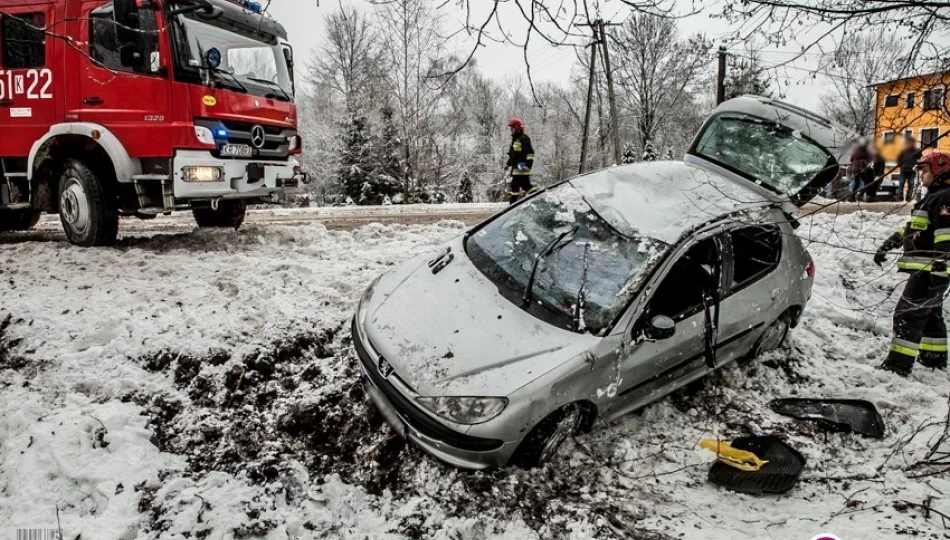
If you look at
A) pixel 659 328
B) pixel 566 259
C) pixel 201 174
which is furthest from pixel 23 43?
pixel 659 328

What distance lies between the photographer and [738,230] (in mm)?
4160

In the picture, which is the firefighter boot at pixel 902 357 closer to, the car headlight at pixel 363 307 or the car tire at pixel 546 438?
the car tire at pixel 546 438

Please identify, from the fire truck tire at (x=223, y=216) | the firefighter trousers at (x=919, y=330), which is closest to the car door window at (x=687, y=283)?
the firefighter trousers at (x=919, y=330)

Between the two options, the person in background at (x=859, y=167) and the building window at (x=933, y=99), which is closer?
the person in background at (x=859, y=167)

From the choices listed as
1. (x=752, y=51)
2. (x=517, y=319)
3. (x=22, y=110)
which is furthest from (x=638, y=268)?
(x=22, y=110)

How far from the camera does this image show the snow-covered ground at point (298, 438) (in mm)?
2904

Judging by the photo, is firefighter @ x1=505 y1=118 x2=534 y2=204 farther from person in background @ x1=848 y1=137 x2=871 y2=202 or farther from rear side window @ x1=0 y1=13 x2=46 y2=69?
person in background @ x1=848 y1=137 x2=871 y2=202

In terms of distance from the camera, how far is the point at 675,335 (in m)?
3.68

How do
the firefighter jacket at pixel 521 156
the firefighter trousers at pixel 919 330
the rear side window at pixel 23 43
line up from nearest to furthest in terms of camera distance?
the firefighter trousers at pixel 919 330, the rear side window at pixel 23 43, the firefighter jacket at pixel 521 156

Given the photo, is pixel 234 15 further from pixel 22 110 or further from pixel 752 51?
pixel 752 51

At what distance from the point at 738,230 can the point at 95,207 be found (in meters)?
6.42

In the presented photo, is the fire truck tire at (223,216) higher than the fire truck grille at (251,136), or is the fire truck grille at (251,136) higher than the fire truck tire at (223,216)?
the fire truck grille at (251,136)

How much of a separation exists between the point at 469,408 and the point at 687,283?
190cm

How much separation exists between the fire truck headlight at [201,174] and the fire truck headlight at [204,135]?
28 centimetres
